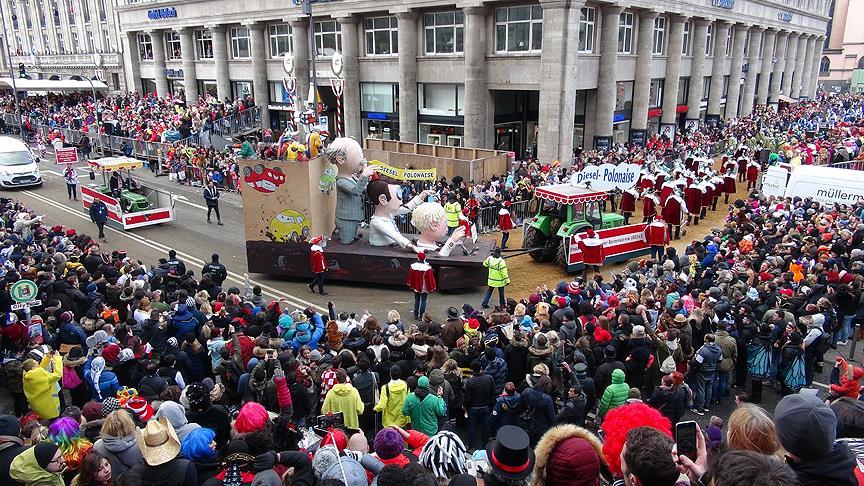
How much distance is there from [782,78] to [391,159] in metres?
50.3

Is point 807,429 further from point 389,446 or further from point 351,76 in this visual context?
point 351,76

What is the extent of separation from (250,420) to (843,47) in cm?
10297

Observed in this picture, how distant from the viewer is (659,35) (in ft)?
123

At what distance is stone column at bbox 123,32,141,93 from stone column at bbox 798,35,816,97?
66199mm

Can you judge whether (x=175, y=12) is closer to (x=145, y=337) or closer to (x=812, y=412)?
(x=145, y=337)

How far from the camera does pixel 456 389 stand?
26.3ft

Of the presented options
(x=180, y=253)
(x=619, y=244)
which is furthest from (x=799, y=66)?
(x=180, y=253)

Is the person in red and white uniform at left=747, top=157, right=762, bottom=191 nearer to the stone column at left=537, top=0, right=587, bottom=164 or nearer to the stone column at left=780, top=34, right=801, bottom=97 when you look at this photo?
the stone column at left=537, top=0, right=587, bottom=164

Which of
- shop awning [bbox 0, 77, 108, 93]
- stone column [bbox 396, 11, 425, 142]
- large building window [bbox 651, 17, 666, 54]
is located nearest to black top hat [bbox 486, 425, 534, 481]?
stone column [bbox 396, 11, 425, 142]

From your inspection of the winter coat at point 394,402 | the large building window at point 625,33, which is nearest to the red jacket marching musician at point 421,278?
the winter coat at point 394,402

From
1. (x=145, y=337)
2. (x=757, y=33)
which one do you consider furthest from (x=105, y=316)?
(x=757, y=33)

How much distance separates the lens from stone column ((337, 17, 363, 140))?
35281 millimetres

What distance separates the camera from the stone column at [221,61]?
142ft

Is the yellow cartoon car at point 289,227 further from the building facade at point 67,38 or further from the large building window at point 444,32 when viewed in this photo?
the building facade at point 67,38
